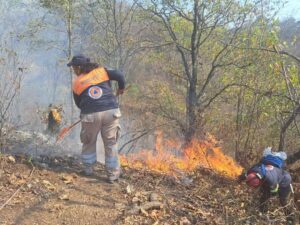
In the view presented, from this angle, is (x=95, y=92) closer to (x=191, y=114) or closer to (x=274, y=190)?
(x=274, y=190)

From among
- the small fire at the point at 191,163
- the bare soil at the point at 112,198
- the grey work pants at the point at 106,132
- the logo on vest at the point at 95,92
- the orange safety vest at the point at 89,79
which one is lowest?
the small fire at the point at 191,163

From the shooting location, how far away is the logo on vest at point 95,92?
5438 mm

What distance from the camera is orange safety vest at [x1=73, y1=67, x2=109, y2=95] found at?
17.9 ft

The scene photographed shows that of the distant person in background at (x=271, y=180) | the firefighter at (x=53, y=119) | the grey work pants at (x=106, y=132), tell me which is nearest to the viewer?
the distant person in background at (x=271, y=180)

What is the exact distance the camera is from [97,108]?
541 cm

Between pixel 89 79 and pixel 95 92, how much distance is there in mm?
208

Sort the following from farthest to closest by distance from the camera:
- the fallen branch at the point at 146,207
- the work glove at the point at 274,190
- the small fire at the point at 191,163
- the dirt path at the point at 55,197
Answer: the small fire at the point at 191,163 < the work glove at the point at 274,190 < the fallen branch at the point at 146,207 < the dirt path at the point at 55,197

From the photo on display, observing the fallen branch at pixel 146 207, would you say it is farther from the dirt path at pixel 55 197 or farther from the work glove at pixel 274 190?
the work glove at pixel 274 190

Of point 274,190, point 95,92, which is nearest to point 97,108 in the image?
point 95,92

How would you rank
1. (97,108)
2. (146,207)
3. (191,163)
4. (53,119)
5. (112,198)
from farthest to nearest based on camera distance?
1. (53,119)
2. (191,163)
3. (97,108)
4. (112,198)
5. (146,207)

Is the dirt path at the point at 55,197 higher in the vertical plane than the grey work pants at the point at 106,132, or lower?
lower

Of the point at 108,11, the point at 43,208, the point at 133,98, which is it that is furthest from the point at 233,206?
the point at 133,98

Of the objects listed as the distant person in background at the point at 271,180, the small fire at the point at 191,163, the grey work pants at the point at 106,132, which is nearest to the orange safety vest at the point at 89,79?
the grey work pants at the point at 106,132

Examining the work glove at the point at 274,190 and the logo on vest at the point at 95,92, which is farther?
the logo on vest at the point at 95,92
